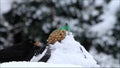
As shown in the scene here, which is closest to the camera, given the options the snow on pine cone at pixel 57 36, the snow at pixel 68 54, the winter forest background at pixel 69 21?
the snow at pixel 68 54

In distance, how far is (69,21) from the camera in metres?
6.98

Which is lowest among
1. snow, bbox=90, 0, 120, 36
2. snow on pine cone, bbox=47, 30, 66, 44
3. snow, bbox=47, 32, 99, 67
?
snow, bbox=47, 32, 99, 67

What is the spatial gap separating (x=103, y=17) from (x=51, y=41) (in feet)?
17.3

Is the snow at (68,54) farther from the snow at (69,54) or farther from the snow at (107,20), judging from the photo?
the snow at (107,20)

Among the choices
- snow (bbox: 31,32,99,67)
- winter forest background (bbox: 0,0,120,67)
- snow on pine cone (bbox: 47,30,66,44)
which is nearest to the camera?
snow (bbox: 31,32,99,67)

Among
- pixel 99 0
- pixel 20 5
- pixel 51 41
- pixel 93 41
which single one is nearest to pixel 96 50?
→ pixel 93 41

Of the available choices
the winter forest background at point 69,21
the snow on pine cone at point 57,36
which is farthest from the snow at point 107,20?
the snow on pine cone at point 57,36

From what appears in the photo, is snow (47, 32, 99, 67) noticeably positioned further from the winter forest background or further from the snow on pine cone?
the winter forest background

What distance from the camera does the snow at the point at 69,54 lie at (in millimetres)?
1643

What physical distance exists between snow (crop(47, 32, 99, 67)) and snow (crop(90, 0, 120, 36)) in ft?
16.9

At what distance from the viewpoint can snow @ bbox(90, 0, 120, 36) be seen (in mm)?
6973

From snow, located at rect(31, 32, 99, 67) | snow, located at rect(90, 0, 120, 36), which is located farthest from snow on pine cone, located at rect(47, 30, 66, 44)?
snow, located at rect(90, 0, 120, 36)

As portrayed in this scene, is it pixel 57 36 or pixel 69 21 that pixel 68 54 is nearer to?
pixel 57 36

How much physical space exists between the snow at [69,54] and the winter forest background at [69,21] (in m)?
5.00
